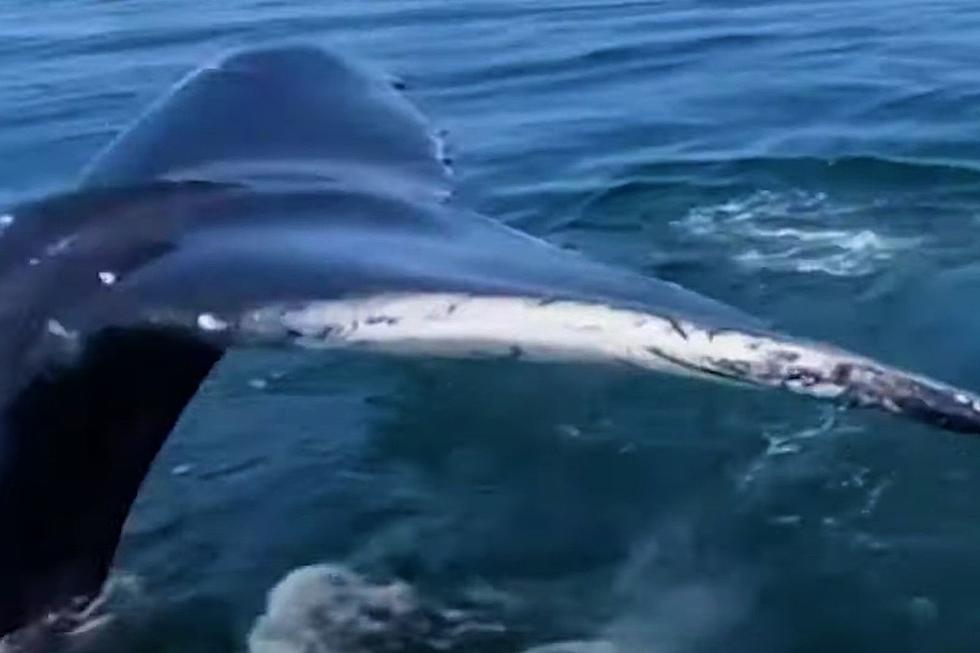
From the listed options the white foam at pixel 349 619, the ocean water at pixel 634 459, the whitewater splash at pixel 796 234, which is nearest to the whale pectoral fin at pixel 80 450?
the ocean water at pixel 634 459

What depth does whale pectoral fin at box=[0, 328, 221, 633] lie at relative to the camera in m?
3.48

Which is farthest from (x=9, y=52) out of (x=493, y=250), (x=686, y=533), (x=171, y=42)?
(x=493, y=250)

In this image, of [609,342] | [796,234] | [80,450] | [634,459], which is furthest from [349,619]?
[796,234]

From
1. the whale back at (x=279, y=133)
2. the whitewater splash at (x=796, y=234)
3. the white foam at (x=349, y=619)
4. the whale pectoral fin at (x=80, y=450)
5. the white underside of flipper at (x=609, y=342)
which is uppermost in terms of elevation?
the white underside of flipper at (x=609, y=342)

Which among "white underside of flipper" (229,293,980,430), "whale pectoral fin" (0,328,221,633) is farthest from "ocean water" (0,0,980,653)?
"white underside of flipper" (229,293,980,430)

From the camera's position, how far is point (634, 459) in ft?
18.8

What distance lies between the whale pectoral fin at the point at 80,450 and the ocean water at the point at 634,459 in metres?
0.31

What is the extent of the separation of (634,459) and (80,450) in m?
2.39

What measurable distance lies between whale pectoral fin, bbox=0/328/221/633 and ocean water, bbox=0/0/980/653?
31cm

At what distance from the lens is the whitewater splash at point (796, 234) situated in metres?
7.38

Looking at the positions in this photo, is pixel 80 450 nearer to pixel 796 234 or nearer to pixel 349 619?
pixel 349 619

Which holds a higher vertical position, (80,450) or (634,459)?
(80,450)

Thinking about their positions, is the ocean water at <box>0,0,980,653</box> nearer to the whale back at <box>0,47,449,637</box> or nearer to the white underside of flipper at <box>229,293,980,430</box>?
the whale back at <box>0,47,449,637</box>

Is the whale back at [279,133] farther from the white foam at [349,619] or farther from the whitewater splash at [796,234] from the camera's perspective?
the whitewater splash at [796,234]
